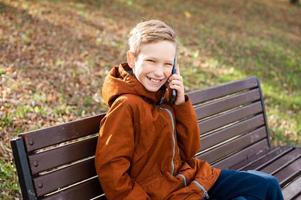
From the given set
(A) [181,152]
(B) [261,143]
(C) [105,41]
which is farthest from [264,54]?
(A) [181,152]

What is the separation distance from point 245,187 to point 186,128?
0.57 m

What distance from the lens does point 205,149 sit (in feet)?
14.1

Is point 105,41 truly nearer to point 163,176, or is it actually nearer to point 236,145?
point 236,145

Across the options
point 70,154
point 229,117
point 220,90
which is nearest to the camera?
point 70,154

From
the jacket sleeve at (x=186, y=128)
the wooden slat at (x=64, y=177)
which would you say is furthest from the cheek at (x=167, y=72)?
the wooden slat at (x=64, y=177)

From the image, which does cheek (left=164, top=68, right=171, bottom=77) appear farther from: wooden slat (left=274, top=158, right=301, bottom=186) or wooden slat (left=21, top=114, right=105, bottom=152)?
wooden slat (left=274, top=158, right=301, bottom=186)

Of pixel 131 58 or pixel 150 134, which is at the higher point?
pixel 131 58

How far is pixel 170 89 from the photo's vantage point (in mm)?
3201

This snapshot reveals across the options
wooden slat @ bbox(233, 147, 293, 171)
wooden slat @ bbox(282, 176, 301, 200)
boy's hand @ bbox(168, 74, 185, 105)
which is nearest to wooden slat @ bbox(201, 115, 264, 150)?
wooden slat @ bbox(233, 147, 293, 171)

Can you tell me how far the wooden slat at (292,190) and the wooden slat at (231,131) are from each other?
740 millimetres

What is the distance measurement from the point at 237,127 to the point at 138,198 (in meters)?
2.19

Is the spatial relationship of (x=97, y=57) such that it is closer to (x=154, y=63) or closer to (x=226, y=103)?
(x=226, y=103)

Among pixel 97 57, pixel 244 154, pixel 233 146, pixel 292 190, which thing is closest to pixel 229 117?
pixel 233 146

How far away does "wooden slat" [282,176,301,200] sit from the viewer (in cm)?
392
